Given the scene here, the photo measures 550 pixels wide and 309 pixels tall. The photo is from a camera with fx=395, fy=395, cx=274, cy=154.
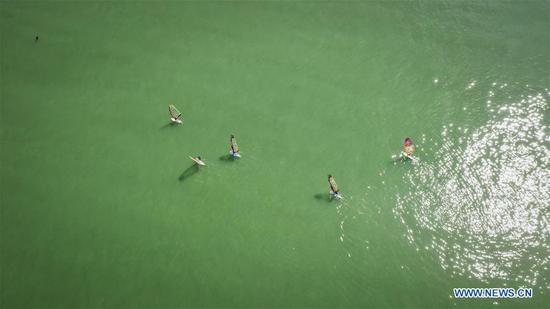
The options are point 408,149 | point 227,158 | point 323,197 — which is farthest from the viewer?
point 227,158

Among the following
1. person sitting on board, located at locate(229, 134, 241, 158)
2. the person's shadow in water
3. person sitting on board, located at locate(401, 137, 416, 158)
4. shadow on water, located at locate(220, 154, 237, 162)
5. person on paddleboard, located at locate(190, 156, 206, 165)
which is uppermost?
person sitting on board, located at locate(401, 137, 416, 158)

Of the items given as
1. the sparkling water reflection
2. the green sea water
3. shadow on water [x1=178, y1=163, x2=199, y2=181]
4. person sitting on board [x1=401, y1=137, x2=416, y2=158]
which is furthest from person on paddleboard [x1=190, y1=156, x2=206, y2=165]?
person sitting on board [x1=401, y1=137, x2=416, y2=158]

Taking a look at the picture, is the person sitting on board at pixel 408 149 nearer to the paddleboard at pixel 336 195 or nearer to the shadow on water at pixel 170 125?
the paddleboard at pixel 336 195

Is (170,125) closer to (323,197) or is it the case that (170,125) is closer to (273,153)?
(273,153)

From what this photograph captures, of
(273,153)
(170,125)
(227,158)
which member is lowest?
(227,158)

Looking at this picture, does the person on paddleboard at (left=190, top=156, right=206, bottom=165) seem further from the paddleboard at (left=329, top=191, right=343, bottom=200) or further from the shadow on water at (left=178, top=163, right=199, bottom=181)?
the paddleboard at (left=329, top=191, right=343, bottom=200)

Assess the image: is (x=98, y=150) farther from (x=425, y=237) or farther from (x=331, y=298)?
(x=425, y=237)

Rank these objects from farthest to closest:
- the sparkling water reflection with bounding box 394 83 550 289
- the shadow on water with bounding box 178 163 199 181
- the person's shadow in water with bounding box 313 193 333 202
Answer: the shadow on water with bounding box 178 163 199 181, the person's shadow in water with bounding box 313 193 333 202, the sparkling water reflection with bounding box 394 83 550 289

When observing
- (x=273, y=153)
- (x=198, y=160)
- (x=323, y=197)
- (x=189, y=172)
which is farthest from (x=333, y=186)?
(x=189, y=172)
